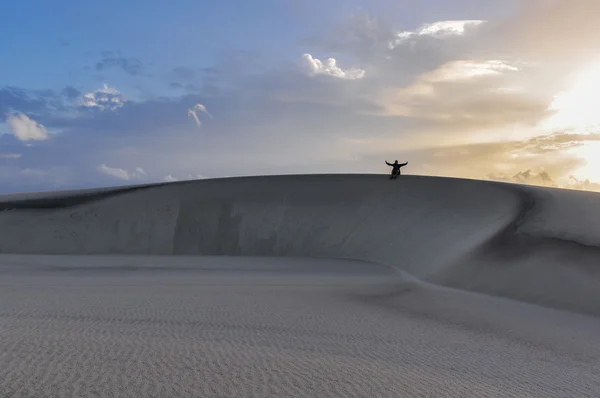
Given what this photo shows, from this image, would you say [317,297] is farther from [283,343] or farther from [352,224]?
[352,224]

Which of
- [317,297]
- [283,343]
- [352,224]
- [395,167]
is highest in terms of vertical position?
[395,167]

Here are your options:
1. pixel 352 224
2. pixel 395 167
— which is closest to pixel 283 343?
pixel 352 224

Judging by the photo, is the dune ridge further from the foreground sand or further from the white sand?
the foreground sand

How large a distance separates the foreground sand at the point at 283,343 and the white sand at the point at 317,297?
31mm

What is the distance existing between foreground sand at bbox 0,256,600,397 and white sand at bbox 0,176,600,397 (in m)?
0.03

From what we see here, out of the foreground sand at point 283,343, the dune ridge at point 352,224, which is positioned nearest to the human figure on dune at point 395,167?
the dune ridge at point 352,224

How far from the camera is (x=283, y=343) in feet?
19.3

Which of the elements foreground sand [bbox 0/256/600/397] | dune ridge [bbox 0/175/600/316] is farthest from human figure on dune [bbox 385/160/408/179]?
foreground sand [bbox 0/256/600/397]

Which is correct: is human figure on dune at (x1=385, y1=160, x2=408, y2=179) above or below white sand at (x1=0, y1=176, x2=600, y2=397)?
above

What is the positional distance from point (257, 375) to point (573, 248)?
1168 centimetres

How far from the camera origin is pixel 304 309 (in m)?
8.77

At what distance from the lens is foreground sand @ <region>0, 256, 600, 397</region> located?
4109 millimetres

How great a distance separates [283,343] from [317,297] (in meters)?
4.60

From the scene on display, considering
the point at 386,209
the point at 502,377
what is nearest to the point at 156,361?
the point at 502,377
